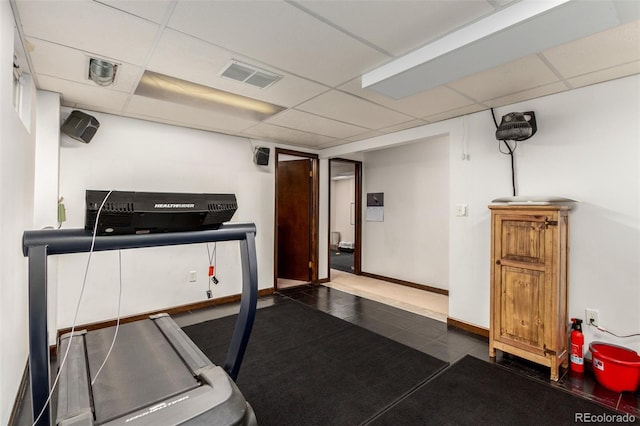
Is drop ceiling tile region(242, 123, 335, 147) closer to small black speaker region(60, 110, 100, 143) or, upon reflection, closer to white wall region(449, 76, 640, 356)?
small black speaker region(60, 110, 100, 143)

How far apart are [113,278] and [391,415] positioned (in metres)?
3.16

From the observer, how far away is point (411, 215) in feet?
17.4

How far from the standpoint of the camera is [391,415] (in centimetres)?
195

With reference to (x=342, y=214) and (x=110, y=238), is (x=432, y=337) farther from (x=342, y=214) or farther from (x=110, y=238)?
(x=342, y=214)

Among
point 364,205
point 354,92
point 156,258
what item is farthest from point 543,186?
point 156,258

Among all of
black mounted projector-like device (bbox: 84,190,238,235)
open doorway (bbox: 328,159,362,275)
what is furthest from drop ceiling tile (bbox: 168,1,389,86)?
open doorway (bbox: 328,159,362,275)

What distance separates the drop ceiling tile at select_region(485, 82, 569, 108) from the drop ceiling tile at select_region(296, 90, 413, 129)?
0.86 meters

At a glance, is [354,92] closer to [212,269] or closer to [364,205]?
[212,269]

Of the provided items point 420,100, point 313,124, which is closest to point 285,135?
point 313,124

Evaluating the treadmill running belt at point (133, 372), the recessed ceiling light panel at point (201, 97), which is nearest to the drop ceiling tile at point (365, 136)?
the recessed ceiling light panel at point (201, 97)

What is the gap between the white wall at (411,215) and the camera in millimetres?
4855

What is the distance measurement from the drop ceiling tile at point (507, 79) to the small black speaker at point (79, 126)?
346 centimetres

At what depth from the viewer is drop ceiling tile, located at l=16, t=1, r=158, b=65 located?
1620mm

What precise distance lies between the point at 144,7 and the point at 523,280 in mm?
3242
